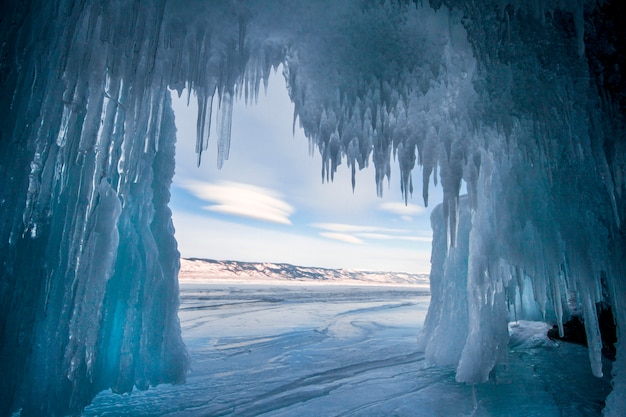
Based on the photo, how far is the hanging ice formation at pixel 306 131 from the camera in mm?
3072

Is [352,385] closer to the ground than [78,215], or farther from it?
closer to the ground

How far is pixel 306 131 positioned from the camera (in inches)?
268

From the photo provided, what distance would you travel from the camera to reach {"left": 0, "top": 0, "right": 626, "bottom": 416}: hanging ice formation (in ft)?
10.1

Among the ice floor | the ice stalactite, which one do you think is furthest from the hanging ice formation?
the ice floor

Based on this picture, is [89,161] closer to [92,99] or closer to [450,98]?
[92,99]

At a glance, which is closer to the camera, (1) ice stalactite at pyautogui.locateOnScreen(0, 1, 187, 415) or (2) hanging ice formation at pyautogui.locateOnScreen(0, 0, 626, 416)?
(1) ice stalactite at pyautogui.locateOnScreen(0, 1, 187, 415)

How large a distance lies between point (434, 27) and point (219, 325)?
10.9 m

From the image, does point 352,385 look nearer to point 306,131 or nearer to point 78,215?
point 78,215

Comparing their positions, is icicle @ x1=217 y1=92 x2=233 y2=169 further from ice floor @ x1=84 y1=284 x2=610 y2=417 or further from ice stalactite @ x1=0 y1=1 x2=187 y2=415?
ice floor @ x1=84 y1=284 x2=610 y2=417

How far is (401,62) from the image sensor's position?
17.5 feet

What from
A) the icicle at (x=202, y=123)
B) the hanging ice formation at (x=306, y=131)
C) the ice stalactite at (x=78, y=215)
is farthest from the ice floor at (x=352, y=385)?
the icicle at (x=202, y=123)

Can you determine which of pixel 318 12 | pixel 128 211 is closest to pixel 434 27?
pixel 318 12

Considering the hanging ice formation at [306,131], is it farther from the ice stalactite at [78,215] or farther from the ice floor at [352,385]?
the ice floor at [352,385]

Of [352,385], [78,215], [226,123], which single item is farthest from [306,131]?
[352,385]
